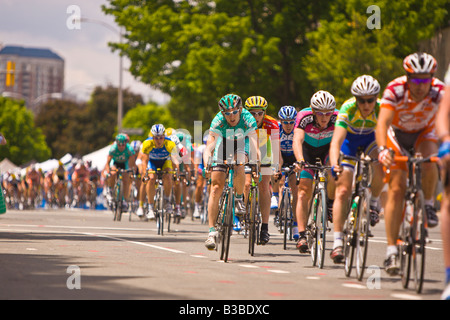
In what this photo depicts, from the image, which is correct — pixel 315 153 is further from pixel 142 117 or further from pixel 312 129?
pixel 142 117

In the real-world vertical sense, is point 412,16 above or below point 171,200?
above

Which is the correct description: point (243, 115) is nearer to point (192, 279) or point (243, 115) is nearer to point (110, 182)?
point (192, 279)

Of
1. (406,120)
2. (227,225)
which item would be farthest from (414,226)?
(227,225)

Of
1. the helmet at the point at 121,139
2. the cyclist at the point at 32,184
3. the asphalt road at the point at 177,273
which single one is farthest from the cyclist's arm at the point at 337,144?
the cyclist at the point at 32,184

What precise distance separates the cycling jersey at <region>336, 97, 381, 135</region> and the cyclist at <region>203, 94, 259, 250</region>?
1815 millimetres

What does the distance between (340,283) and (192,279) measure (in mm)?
1404

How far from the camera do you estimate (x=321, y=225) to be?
10828 millimetres

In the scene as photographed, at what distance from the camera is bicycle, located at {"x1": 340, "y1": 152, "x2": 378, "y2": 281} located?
9383 mm

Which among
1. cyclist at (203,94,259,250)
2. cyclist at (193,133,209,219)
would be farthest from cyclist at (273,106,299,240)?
cyclist at (193,133,209,219)

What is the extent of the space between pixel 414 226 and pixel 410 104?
1200 millimetres

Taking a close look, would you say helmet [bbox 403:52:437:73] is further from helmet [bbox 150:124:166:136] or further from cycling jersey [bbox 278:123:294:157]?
helmet [bbox 150:124:166:136]

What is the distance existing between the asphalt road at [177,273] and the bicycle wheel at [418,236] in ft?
0.54

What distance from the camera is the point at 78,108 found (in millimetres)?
111250

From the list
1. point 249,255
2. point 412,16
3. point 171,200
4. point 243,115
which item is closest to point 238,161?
point 243,115
